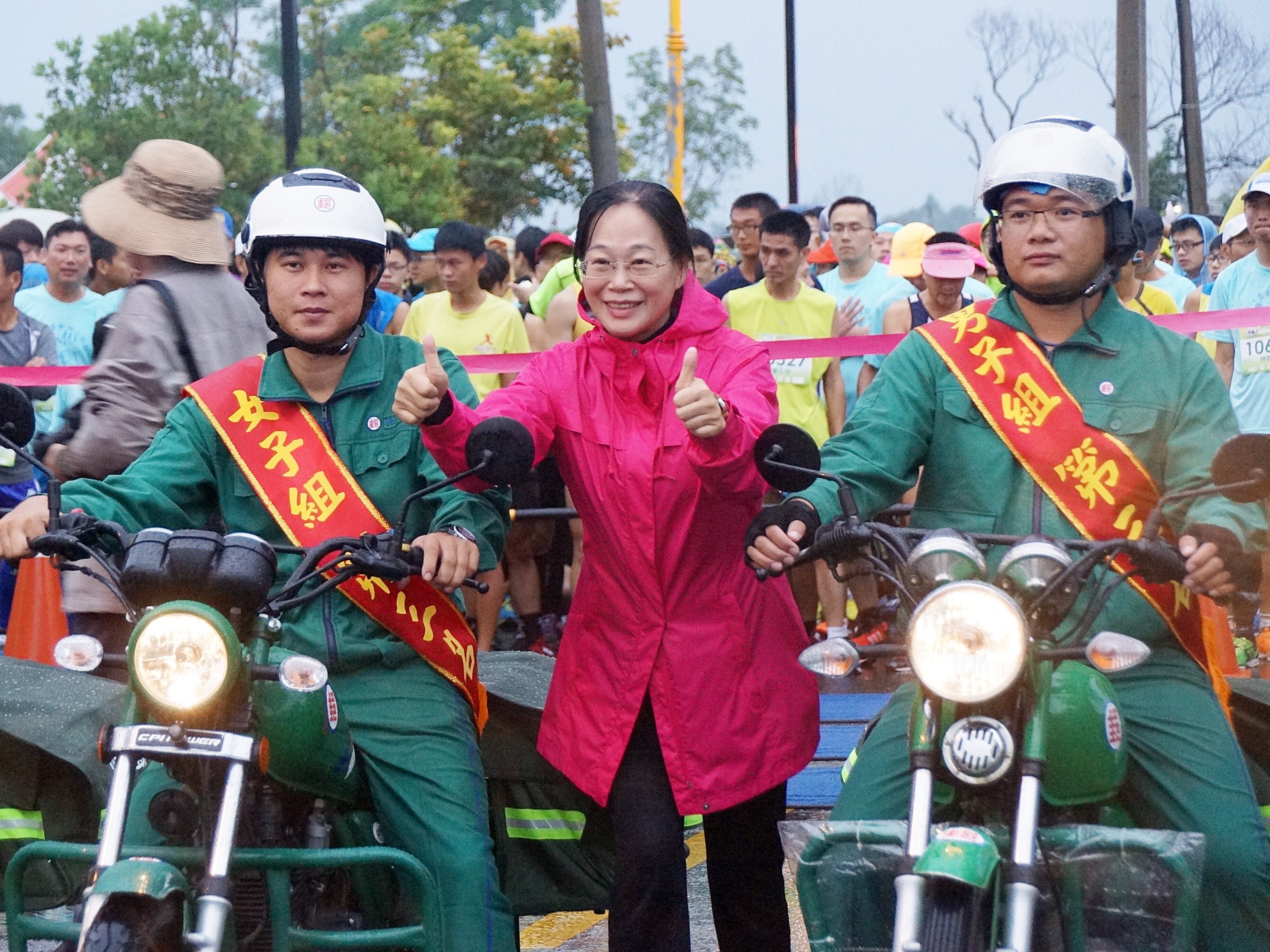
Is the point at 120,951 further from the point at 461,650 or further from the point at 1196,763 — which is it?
the point at 1196,763

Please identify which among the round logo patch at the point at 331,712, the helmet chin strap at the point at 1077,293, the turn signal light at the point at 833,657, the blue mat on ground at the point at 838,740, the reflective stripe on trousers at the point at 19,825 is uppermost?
the helmet chin strap at the point at 1077,293

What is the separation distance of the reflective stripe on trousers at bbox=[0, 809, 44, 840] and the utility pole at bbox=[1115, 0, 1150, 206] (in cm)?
1399

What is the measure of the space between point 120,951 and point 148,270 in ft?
8.32

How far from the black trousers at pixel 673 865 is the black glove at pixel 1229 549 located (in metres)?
1.26

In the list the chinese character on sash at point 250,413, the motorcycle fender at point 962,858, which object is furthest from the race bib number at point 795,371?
the motorcycle fender at point 962,858

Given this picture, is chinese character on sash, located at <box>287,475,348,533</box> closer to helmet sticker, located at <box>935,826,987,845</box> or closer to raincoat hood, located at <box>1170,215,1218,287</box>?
helmet sticker, located at <box>935,826,987,845</box>

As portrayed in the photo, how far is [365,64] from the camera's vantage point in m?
44.2

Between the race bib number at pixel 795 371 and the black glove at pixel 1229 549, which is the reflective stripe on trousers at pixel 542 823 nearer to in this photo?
the black glove at pixel 1229 549

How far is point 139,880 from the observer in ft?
9.30

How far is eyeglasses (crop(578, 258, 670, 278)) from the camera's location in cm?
386

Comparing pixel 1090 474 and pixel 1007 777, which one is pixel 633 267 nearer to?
pixel 1090 474

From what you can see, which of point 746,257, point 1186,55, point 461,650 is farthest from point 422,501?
point 1186,55

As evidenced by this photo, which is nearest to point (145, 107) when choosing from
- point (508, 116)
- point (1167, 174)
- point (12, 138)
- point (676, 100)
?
point (508, 116)

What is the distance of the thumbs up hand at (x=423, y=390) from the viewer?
11.4 feet
